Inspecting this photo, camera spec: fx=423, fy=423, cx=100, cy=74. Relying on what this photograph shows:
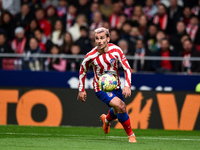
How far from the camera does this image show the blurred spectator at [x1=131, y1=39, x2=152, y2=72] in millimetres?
11695

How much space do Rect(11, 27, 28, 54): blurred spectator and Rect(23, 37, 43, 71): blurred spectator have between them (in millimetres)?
402

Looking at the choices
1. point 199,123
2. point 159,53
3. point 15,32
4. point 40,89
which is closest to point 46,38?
point 15,32

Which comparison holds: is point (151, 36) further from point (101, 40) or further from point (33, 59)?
point (101, 40)

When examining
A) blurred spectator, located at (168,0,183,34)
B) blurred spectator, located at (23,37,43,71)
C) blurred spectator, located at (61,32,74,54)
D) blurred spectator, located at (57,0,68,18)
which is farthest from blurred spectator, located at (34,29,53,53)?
blurred spectator, located at (168,0,183,34)

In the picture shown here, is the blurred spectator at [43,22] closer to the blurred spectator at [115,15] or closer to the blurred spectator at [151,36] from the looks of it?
the blurred spectator at [115,15]

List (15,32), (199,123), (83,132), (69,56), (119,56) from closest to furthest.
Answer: (119,56), (83,132), (199,123), (69,56), (15,32)

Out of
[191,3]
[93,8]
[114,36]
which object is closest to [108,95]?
[114,36]

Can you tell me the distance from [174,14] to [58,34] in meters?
3.66

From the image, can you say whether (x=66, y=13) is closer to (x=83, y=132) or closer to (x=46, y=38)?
(x=46, y=38)

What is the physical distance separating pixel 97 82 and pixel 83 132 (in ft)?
7.00

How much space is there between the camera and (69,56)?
11.9 metres

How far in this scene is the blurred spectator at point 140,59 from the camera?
11695mm

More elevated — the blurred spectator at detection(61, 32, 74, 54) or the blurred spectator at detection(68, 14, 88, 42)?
the blurred spectator at detection(68, 14, 88, 42)

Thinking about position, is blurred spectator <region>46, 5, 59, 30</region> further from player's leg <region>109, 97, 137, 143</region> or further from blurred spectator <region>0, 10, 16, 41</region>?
player's leg <region>109, 97, 137, 143</region>
